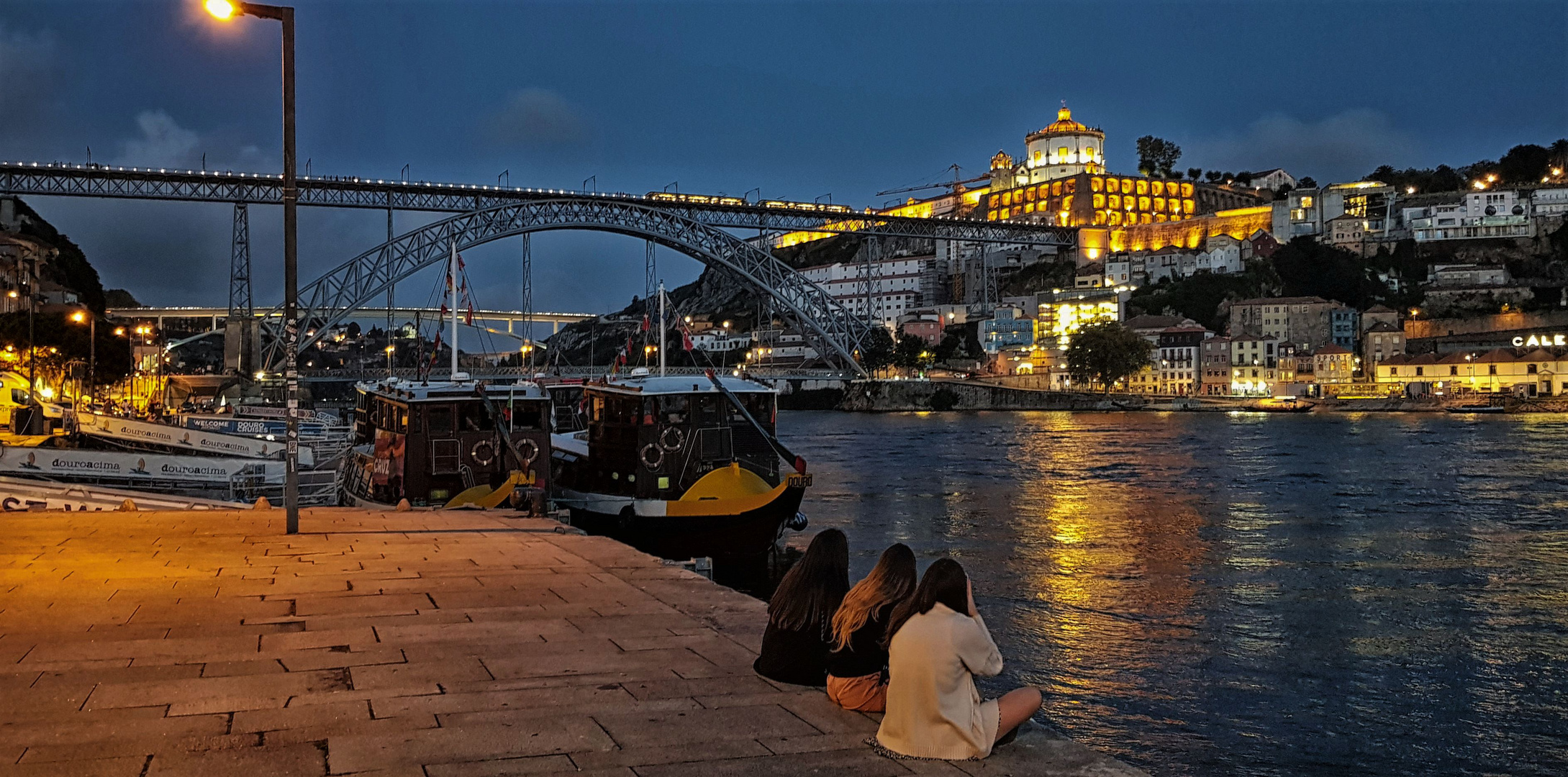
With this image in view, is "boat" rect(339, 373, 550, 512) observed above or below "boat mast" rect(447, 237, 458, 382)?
below

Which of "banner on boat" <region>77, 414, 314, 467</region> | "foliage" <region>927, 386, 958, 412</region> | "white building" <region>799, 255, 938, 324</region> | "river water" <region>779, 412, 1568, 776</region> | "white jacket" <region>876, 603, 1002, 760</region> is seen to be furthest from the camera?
"white building" <region>799, 255, 938, 324</region>

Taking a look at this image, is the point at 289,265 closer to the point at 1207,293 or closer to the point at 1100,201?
the point at 1207,293

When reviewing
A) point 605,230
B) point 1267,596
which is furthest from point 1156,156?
point 1267,596

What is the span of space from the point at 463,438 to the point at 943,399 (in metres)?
93.7

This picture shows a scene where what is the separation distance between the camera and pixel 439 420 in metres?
17.5

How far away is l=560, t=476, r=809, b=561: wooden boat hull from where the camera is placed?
17297 millimetres

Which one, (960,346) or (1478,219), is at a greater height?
(1478,219)

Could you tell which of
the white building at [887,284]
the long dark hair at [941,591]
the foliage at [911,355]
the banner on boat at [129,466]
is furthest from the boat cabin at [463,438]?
the white building at [887,284]

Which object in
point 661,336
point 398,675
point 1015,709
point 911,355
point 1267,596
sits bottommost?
point 1267,596

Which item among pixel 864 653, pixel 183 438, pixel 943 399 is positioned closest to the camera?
pixel 864 653

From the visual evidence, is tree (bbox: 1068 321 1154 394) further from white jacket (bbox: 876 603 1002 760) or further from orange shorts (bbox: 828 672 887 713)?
white jacket (bbox: 876 603 1002 760)

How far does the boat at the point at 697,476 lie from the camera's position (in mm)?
17328

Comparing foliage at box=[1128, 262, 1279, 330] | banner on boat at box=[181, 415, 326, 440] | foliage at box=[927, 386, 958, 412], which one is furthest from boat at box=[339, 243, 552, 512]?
foliage at box=[1128, 262, 1279, 330]

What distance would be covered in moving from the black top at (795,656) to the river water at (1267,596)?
3.71 m
